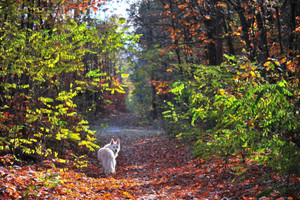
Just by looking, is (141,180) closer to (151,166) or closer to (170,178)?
(170,178)

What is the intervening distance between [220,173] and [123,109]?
3727 centimetres

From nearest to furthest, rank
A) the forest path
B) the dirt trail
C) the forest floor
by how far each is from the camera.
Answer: the forest floor < the forest path < the dirt trail

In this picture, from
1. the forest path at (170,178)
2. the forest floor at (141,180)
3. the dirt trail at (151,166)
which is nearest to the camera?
the forest floor at (141,180)

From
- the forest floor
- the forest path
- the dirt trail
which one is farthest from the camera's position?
the dirt trail

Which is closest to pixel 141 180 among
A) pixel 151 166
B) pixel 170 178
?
pixel 170 178

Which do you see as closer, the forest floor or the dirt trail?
the forest floor

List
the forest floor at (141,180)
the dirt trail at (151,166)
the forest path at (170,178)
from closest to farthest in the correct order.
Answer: the forest floor at (141,180) → the forest path at (170,178) → the dirt trail at (151,166)

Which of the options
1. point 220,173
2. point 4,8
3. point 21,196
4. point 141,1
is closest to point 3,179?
point 21,196

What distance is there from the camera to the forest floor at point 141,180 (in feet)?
19.6

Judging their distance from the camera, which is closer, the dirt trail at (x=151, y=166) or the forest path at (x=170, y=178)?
the forest path at (x=170, y=178)

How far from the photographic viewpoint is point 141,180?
9984 mm

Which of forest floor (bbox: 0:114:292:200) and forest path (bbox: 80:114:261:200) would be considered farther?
forest path (bbox: 80:114:261:200)

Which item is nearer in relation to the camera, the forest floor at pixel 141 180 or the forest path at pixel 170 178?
the forest floor at pixel 141 180

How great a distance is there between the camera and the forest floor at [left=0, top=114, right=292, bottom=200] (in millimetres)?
5977
